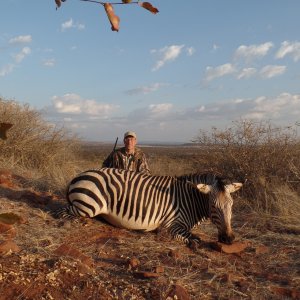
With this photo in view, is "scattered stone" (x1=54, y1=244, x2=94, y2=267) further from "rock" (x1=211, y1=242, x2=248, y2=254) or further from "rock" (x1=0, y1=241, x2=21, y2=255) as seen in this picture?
"rock" (x1=211, y1=242, x2=248, y2=254)

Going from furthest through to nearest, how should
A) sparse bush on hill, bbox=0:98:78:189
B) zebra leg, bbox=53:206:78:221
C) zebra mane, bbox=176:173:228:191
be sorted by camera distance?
sparse bush on hill, bbox=0:98:78:189 → zebra leg, bbox=53:206:78:221 → zebra mane, bbox=176:173:228:191

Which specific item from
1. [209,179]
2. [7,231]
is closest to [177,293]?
[7,231]

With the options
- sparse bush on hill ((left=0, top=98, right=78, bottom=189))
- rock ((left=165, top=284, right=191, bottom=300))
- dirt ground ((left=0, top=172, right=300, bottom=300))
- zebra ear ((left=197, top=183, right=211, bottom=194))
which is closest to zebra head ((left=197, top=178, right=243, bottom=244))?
zebra ear ((left=197, top=183, right=211, bottom=194))

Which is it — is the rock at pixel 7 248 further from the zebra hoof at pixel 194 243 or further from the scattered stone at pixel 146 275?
the zebra hoof at pixel 194 243

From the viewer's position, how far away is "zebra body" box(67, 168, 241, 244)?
549 centimetres

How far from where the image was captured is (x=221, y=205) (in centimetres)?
525

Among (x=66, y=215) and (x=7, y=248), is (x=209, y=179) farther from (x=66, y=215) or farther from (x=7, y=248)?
(x=7, y=248)

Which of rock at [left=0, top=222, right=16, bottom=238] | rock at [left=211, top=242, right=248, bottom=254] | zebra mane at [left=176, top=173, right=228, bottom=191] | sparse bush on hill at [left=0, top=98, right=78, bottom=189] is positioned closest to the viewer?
rock at [left=0, top=222, right=16, bottom=238]

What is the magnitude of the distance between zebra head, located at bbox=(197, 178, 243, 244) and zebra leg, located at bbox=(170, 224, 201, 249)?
0.31m

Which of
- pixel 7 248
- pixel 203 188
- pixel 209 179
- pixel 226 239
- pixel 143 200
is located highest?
pixel 209 179

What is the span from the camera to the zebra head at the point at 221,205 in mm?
5066

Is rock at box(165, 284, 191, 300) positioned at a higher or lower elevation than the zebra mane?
lower

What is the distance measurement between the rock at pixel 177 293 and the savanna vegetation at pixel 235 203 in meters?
0.05

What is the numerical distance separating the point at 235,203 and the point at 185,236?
2703mm
